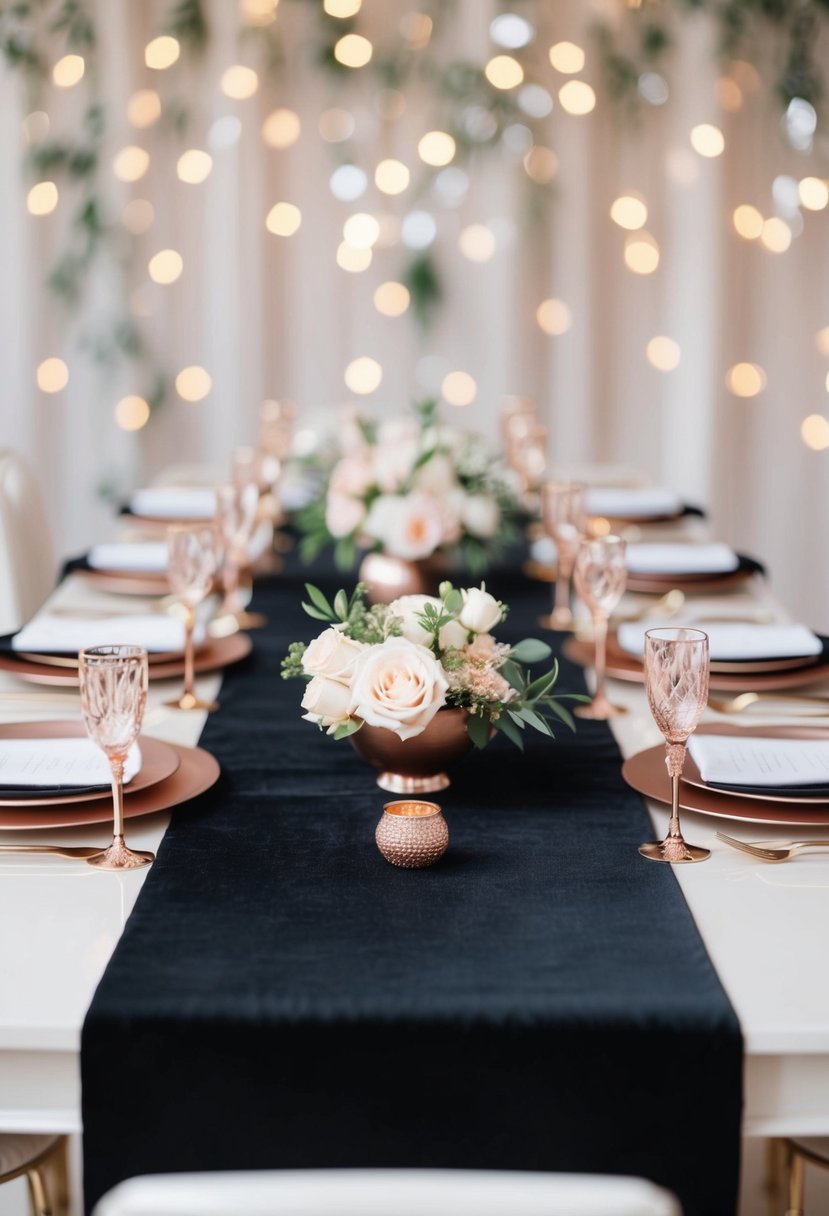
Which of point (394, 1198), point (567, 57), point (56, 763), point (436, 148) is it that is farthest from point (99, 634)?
point (567, 57)

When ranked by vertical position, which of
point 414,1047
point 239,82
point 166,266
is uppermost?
point 239,82

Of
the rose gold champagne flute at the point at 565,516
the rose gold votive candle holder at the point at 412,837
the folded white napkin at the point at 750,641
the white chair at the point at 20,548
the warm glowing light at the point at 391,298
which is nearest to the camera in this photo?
the rose gold votive candle holder at the point at 412,837

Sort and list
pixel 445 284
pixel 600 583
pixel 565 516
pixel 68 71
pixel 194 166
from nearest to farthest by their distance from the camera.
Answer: pixel 600 583
pixel 565 516
pixel 68 71
pixel 194 166
pixel 445 284

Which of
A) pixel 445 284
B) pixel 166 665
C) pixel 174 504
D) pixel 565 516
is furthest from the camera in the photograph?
pixel 445 284

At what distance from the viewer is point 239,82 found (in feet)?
12.6

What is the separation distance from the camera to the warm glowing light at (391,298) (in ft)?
13.2

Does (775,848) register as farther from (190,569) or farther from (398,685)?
(190,569)

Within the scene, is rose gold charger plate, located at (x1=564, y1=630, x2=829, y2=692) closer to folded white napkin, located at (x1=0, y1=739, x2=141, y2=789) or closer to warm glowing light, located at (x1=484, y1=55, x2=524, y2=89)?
folded white napkin, located at (x1=0, y1=739, x2=141, y2=789)

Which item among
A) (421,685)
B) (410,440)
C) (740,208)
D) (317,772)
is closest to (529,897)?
(421,685)

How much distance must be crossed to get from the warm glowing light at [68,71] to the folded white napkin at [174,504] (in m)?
1.61

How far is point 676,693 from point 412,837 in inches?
10.0

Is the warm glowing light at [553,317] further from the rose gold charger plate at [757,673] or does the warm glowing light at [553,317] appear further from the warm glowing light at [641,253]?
the rose gold charger plate at [757,673]

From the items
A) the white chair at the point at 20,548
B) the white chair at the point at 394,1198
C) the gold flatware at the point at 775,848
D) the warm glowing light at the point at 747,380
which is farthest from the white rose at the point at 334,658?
the warm glowing light at the point at 747,380

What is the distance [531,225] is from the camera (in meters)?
3.98
